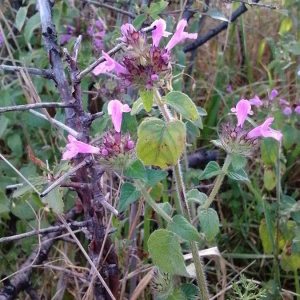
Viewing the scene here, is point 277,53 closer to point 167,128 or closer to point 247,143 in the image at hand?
point 247,143

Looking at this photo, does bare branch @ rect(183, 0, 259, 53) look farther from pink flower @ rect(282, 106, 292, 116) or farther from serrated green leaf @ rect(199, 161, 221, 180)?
serrated green leaf @ rect(199, 161, 221, 180)

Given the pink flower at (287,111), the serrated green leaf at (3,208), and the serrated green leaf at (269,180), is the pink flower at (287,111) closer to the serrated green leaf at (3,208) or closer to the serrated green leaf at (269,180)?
the serrated green leaf at (269,180)

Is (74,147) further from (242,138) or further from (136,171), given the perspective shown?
(242,138)

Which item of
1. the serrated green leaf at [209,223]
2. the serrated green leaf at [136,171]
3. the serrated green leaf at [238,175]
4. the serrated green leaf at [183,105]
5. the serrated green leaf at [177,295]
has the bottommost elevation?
the serrated green leaf at [177,295]

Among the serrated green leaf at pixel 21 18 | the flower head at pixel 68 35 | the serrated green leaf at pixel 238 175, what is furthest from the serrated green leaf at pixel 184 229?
the flower head at pixel 68 35

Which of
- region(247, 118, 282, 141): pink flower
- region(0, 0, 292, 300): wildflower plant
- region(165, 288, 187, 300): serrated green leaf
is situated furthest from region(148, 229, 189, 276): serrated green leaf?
region(247, 118, 282, 141): pink flower

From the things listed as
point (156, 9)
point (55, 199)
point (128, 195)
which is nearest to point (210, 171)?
point (128, 195)
